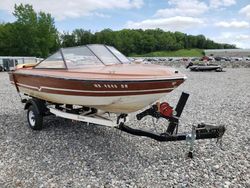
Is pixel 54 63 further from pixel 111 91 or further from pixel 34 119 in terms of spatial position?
pixel 111 91

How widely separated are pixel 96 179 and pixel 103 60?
8.48 ft

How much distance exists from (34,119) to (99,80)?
102 inches

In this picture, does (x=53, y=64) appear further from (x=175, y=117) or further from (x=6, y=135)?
(x=175, y=117)

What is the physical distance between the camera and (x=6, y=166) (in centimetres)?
513

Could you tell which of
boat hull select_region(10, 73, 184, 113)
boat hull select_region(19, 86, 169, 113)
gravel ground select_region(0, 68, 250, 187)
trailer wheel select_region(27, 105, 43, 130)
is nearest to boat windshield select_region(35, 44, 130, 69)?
boat hull select_region(10, 73, 184, 113)

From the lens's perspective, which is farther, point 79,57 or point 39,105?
point 39,105

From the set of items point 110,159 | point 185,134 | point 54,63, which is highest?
point 54,63

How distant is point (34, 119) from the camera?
23.2 ft

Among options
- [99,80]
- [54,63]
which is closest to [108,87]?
[99,80]

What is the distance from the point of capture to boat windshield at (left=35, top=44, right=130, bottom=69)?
626 centimetres

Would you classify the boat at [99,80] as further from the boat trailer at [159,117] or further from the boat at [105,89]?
the boat trailer at [159,117]

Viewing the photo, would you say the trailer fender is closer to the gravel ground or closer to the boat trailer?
the boat trailer

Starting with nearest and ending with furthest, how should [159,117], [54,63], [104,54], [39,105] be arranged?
[159,117]
[104,54]
[54,63]
[39,105]

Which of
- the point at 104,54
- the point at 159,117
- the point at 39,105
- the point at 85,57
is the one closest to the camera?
the point at 159,117
